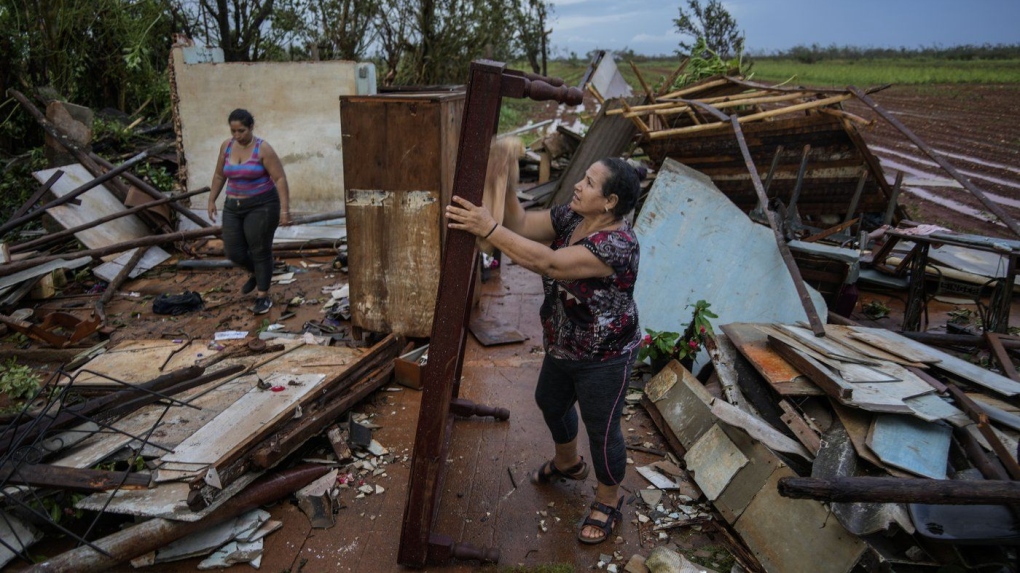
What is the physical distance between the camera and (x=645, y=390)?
4430 mm

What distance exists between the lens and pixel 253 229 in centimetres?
585

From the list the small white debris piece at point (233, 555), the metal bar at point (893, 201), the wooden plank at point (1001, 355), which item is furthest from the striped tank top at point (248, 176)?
the metal bar at point (893, 201)

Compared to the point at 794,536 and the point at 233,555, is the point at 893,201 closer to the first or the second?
the point at 794,536

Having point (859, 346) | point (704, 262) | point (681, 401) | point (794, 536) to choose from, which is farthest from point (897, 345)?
point (794, 536)

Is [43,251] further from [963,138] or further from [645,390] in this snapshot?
[963,138]

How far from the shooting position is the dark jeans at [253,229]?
580 cm

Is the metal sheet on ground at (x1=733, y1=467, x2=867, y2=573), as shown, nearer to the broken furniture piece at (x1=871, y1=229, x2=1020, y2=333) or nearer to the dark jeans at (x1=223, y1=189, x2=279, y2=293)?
the broken furniture piece at (x1=871, y1=229, x2=1020, y2=333)

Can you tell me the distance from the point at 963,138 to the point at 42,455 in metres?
21.6

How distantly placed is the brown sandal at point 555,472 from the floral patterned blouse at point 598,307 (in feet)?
3.19

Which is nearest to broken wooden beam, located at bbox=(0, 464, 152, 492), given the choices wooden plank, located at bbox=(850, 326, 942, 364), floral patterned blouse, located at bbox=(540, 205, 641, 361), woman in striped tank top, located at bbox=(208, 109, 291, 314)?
floral patterned blouse, located at bbox=(540, 205, 641, 361)

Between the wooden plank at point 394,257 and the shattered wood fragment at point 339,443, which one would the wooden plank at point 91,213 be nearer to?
the wooden plank at point 394,257

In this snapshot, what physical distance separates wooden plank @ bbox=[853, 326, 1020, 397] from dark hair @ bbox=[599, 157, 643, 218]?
241cm

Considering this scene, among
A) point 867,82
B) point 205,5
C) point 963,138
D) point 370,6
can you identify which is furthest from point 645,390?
point 867,82

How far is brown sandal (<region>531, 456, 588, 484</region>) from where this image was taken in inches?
141
